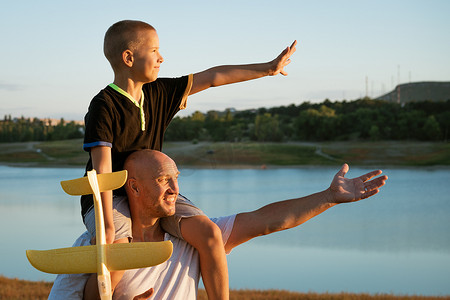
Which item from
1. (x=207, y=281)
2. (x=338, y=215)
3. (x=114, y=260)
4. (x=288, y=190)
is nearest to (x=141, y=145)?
(x=207, y=281)

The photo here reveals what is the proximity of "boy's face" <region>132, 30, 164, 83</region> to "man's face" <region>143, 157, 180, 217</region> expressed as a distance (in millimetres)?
456

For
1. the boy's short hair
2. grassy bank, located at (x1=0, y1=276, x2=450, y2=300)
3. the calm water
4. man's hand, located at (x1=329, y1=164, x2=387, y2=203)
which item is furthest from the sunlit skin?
the calm water

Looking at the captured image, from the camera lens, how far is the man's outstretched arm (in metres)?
2.59

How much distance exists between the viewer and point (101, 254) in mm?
1800

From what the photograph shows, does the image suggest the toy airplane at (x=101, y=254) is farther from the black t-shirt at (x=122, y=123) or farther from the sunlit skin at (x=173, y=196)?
the black t-shirt at (x=122, y=123)

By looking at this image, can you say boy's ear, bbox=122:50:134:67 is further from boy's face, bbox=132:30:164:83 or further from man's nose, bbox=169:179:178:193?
man's nose, bbox=169:179:178:193

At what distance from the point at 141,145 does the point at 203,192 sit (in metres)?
41.1

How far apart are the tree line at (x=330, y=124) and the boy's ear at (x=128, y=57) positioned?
5021 cm

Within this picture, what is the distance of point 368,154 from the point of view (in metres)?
53.6

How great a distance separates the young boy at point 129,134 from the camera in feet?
8.04

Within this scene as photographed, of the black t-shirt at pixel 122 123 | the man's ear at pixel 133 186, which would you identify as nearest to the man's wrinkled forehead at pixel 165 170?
the man's ear at pixel 133 186

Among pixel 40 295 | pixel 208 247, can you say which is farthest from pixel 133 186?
pixel 40 295

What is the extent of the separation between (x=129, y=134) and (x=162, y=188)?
0.39 metres

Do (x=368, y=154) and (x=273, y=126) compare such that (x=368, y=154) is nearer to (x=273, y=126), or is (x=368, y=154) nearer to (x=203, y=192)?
(x=273, y=126)
